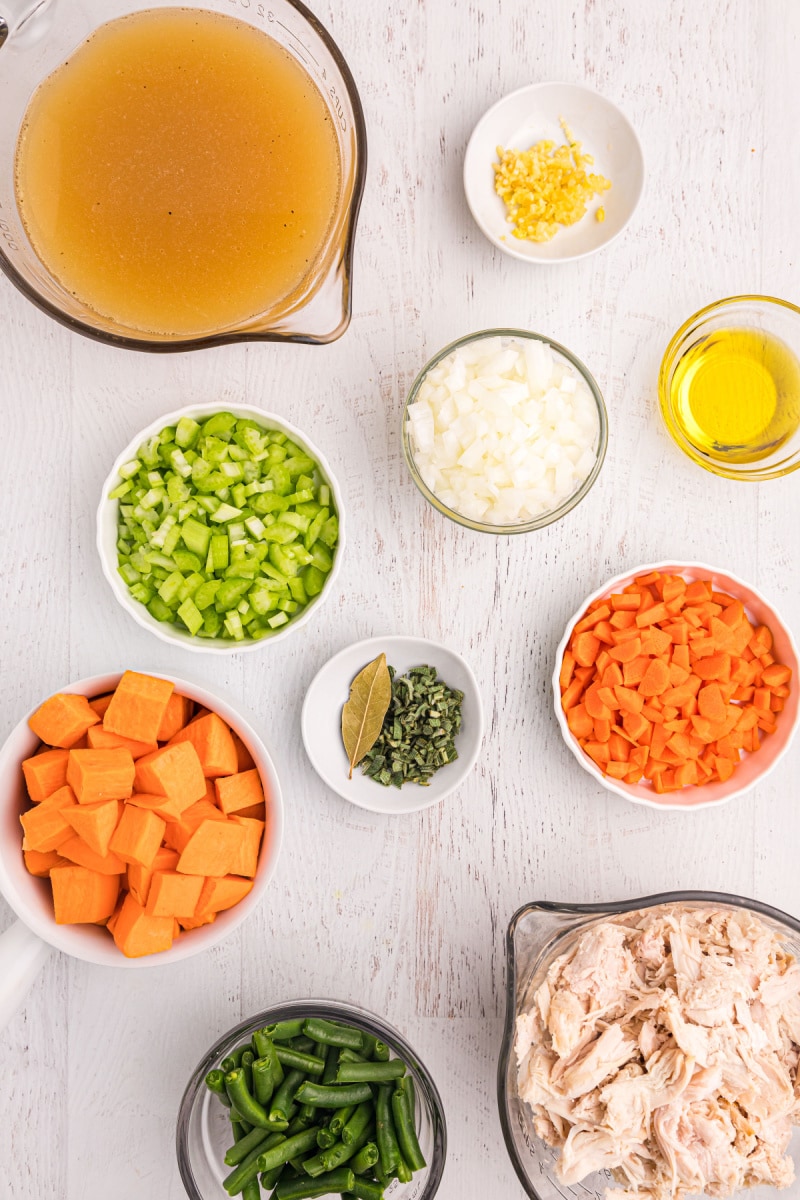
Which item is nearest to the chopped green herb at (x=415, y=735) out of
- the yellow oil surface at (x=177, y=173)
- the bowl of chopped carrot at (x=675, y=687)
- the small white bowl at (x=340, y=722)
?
the small white bowl at (x=340, y=722)

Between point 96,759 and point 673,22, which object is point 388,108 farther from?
point 96,759

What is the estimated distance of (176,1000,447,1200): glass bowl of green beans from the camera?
1564 mm

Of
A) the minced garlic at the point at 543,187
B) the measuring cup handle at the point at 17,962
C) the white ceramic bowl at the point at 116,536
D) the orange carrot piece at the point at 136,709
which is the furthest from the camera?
the minced garlic at the point at 543,187

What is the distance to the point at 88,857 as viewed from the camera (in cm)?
159

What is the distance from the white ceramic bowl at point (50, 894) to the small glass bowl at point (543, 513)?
0.56m

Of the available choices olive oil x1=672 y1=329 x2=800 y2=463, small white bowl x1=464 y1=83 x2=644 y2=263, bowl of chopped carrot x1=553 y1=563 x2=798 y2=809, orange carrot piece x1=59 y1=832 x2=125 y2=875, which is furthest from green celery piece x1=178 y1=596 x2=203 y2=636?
olive oil x1=672 y1=329 x2=800 y2=463

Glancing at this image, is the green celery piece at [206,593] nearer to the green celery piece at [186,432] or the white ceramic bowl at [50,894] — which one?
the white ceramic bowl at [50,894]

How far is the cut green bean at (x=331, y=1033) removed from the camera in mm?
1639

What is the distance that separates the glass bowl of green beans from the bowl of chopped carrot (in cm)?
68

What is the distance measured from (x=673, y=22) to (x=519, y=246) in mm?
600

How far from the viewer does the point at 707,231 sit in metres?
1.93

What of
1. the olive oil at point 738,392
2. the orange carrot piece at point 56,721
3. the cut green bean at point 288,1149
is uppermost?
the olive oil at point 738,392

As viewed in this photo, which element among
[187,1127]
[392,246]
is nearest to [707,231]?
[392,246]

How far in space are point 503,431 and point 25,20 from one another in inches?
42.4
